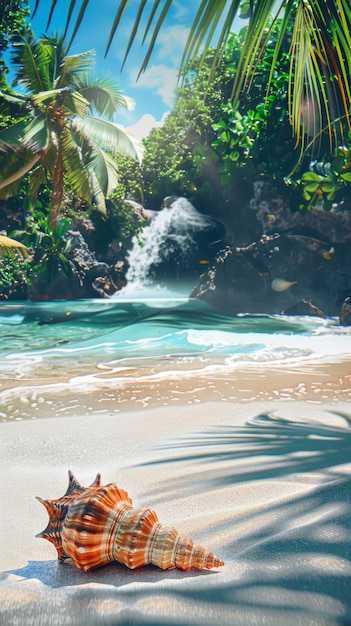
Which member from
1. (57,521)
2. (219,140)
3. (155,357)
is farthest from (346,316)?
(57,521)

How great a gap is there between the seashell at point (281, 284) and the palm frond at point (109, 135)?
6682 millimetres

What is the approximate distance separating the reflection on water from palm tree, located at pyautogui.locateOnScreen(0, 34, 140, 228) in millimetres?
3839

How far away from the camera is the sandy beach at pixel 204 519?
4.83 ft

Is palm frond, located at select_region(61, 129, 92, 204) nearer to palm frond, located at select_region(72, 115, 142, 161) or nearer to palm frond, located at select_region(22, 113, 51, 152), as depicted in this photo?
palm frond, located at select_region(72, 115, 142, 161)

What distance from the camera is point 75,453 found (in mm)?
4074

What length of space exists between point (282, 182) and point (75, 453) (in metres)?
16.5

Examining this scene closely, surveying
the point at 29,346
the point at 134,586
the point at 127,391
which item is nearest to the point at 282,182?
the point at 29,346

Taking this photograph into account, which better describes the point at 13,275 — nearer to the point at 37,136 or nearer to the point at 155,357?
the point at 37,136

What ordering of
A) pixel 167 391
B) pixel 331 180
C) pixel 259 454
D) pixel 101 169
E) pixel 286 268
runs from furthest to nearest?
1. pixel 286 268
2. pixel 101 169
3. pixel 331 180
4. pixel 167 391
5. pixel 259 454

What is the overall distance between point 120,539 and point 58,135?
1515 centimetres

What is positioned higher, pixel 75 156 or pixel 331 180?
pixel 75 156

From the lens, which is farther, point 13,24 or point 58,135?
point 13,24

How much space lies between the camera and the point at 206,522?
7.36 ft

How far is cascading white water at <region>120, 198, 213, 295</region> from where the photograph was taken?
73.9 ft
